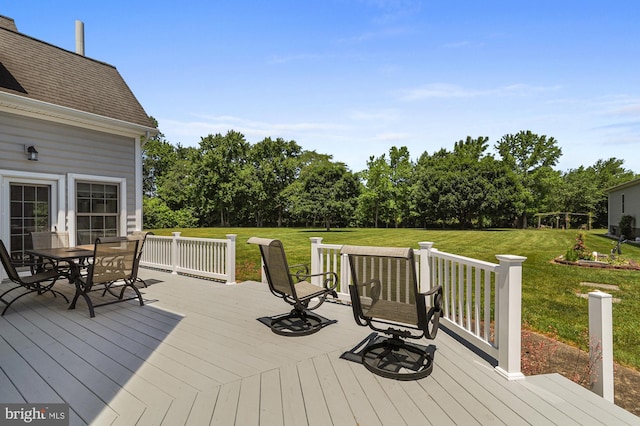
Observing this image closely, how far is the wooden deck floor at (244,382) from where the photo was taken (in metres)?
1.96

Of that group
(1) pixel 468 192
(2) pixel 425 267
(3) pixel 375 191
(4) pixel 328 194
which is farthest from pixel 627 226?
(2) pixel 425 267

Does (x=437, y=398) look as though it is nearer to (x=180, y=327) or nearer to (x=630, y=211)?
(x=180, y=327)

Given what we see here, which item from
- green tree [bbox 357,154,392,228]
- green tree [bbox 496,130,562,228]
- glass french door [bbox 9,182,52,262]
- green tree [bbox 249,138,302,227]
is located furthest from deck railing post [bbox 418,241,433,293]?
green tree [bbox 496,130,562,228]

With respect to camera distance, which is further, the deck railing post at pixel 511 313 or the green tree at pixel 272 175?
the green tree at pixel 272 175

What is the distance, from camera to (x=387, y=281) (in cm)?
267

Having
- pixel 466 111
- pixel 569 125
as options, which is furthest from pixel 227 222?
pixel 569 125

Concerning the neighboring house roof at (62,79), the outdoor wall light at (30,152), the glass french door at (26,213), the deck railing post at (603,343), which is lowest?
the deck railing post at (603,343)

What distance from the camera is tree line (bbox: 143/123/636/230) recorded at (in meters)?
28.1

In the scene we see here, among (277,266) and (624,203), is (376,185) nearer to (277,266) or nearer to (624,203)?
(624,203)

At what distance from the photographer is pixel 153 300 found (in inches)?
186

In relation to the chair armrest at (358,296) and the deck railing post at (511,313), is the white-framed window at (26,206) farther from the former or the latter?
the deck railing post at (511,313)

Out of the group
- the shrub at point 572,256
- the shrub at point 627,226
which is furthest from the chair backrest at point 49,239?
the shrub at point 627,226

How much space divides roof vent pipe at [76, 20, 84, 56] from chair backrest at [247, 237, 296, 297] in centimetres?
830

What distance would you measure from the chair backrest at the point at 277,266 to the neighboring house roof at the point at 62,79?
18.9ft
